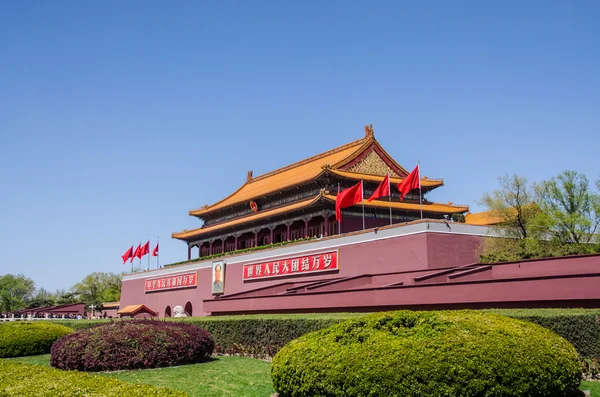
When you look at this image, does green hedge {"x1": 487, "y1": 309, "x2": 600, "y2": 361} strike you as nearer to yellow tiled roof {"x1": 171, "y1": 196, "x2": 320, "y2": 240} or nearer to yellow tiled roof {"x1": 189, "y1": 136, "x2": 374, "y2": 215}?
yellow tiled roof {"x1": 171, "y1": 196, "x2": 320, "y2": 240}

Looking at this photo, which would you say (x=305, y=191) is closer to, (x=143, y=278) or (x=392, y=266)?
(x=392, y=266)

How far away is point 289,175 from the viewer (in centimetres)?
3772

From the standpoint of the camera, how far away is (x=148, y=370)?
37.7 ft

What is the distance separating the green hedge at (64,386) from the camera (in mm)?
5926

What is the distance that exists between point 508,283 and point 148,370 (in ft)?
27.4

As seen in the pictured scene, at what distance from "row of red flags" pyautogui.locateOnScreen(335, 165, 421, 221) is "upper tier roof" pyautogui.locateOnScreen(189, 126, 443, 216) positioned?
174 inches

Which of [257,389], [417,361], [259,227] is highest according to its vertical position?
[259,227]

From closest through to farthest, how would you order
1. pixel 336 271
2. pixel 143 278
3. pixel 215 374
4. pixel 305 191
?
pixel 215 374
pixel 336 271
pixel 305 191
pixel 143 278

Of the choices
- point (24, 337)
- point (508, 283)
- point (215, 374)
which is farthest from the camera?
point (24, 337)

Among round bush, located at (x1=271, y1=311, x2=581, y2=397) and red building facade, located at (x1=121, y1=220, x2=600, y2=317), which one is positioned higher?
red building facade, located at (x1=121, y1=220, x2=600, y2=317)

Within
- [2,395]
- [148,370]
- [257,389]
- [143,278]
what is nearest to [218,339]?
[148,370]

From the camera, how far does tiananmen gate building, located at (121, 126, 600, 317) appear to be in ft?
46.8

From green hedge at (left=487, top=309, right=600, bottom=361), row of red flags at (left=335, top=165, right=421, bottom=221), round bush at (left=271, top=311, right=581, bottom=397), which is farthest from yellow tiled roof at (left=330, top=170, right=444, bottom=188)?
round bush at (left=271, top=311, right=581, bottom=397)

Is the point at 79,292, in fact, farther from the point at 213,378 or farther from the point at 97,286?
the point at 213,378
